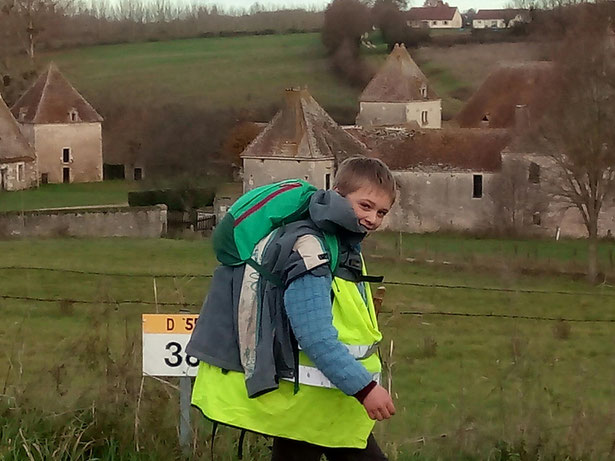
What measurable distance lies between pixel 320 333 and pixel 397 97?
4678 centimetres

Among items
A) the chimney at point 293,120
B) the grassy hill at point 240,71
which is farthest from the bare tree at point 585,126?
the grassy hill at point 240,71

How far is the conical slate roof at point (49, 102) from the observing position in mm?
51031

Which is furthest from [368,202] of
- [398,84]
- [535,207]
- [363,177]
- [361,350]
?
[398,84]

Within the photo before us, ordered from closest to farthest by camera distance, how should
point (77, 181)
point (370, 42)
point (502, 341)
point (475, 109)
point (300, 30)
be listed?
1. point (502, 341)
2. point (475, 109)
3. point (77, 181)
4. point (370, 42)
5. point (300, 30)

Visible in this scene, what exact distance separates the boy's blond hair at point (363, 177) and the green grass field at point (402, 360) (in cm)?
141

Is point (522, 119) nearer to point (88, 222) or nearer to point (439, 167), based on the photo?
point (439, 167)

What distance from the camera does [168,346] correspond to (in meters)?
4.30

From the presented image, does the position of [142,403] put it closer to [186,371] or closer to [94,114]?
[186,371]

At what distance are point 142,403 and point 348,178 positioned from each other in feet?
5.52

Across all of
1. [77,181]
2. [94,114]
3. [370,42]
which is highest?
[370,42]

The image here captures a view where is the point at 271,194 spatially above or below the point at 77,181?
above

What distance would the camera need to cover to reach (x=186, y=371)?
4.26 metres

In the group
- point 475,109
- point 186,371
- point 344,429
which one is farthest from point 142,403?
point 475,109

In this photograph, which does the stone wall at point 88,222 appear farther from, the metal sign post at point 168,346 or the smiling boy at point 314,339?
the smiling boy at point 314,339
